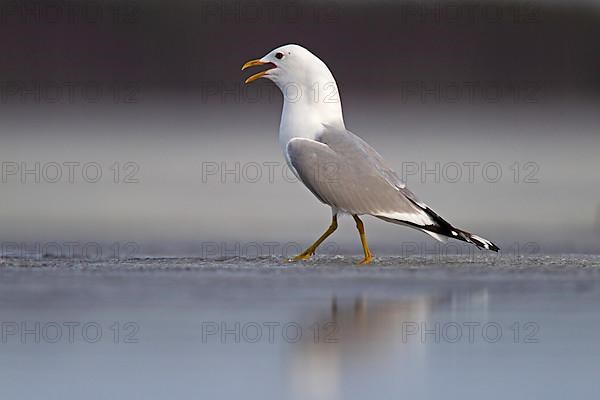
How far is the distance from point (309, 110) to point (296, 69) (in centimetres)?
36

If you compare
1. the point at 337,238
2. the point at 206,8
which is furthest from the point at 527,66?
the point at 337,238

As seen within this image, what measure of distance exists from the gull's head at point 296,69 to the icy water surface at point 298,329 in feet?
4.08

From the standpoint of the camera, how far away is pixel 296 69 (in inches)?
372

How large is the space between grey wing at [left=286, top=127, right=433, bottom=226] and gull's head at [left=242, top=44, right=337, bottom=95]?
47 cm

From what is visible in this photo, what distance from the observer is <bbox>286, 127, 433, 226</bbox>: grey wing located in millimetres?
8969

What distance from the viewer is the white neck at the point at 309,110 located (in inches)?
361

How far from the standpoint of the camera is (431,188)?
13.8 metres

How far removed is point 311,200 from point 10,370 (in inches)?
295

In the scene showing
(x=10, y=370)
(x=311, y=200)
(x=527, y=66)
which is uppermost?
(x=527, y=66)

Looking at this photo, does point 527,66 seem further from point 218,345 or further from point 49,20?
point 218,345

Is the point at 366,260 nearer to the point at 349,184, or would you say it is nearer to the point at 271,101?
the point at 349,184

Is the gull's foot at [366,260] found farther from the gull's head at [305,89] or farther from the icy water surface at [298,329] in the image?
the gull's head at [305,89]

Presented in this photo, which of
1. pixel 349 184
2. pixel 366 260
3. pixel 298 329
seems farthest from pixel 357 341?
pixel 349 184

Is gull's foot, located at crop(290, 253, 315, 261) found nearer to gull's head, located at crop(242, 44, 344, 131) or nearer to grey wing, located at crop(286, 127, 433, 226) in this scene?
grey wing, located at crop(286, 127, 433, 226)
